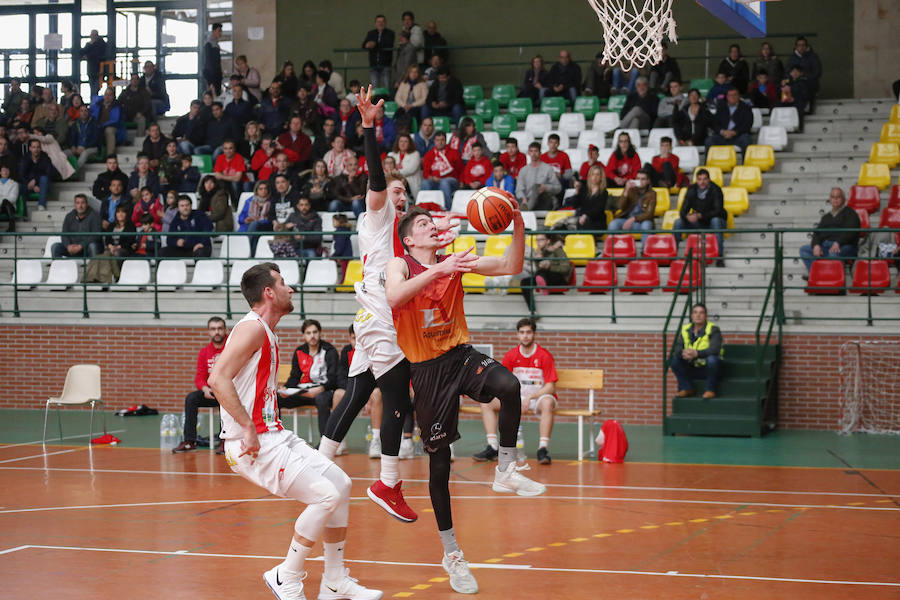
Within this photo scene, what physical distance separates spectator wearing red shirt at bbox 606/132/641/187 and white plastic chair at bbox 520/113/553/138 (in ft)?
8.66

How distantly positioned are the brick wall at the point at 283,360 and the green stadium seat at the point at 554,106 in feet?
22.7

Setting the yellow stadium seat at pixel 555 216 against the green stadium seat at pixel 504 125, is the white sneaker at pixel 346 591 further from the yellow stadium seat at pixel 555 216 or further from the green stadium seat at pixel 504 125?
the green stadium seat at pixel 504 125

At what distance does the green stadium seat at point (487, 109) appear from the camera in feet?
67.6

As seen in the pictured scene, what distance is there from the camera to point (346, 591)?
20.1 ft

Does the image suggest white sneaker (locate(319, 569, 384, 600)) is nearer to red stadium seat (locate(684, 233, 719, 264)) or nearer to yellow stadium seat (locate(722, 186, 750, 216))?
red stadium seat (locate(684, 233, 719, 264))

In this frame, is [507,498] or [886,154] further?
[886,154]

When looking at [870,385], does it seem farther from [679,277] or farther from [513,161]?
[513,161]

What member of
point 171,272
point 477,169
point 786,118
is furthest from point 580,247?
point 171,272

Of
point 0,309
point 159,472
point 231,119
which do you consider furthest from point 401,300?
point 231,119

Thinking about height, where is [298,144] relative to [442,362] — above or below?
above

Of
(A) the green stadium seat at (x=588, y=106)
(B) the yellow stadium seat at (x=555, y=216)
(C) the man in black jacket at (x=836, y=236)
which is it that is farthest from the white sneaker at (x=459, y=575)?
(A) the green stadium seat at (x=588, y=106)

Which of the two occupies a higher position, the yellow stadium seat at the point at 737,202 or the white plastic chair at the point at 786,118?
the white plastic chair at the point at 786,118

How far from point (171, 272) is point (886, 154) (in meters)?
11.7

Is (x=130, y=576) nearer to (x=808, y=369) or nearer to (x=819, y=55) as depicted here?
(x=808, y=369)
